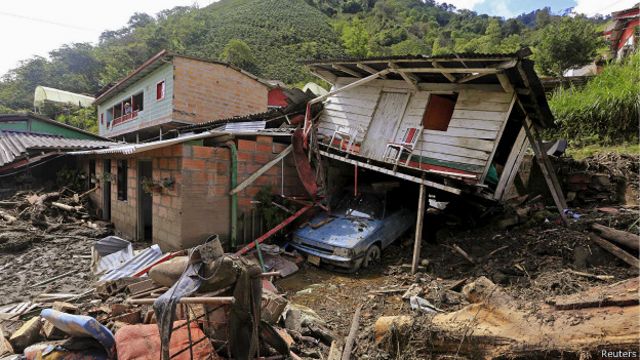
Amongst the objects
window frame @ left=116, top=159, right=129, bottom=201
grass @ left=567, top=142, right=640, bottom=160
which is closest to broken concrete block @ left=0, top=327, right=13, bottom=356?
window frame @ left=116, top=159, right=129, bottom=201

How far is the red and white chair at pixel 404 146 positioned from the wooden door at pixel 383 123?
0.21m

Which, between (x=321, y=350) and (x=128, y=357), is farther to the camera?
(x=321, y=350)

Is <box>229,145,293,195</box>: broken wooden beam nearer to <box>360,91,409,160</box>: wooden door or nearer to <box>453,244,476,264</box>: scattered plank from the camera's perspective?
<box>360,91,409,160</box>: wooden door

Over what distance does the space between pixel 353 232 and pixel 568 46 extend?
67.6 feet

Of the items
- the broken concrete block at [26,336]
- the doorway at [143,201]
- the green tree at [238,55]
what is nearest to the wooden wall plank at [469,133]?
the doorway at [143,201]

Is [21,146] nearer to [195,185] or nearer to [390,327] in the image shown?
[195,185]

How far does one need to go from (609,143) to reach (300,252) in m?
10.4

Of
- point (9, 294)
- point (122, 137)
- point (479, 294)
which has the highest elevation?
point (122, 137)

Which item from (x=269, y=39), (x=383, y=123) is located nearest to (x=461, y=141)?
(x=383, y=123)

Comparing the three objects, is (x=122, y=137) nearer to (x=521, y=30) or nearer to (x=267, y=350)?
(x=267, y=350)

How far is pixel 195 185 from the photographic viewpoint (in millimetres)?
7027

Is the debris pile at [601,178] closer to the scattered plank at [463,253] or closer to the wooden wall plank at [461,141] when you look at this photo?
the wooden wall plank at [461,141]

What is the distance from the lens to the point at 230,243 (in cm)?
761

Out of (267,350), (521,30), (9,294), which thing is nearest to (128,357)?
(267,350)
